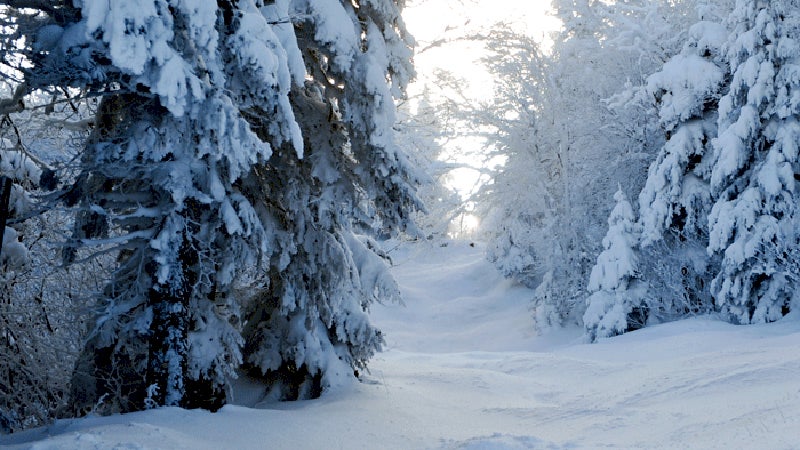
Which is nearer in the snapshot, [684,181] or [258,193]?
[258,193]

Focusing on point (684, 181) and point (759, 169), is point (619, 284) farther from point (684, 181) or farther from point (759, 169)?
point (759, 169)

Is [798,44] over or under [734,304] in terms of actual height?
over

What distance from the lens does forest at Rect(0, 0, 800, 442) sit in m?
5.29

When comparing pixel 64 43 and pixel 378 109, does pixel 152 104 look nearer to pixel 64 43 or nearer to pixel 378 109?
pixel 64 43

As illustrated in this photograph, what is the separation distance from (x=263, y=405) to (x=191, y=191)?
2963 mm

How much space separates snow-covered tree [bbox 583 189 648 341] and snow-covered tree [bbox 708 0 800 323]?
1954 mm

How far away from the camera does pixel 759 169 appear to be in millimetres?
12789

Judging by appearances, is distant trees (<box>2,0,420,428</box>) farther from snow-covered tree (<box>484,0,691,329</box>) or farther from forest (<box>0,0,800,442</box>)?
snow-covered tree (<box>484,0,691,329</box>)

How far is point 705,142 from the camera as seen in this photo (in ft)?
48.6

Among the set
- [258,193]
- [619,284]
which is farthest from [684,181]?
[258,193]

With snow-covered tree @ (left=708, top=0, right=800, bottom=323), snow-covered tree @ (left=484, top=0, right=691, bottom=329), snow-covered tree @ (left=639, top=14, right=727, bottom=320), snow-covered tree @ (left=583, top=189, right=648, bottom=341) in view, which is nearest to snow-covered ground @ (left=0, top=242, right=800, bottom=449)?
snow-covered tree @ (left=708, top=0, right=800, bottom=323)

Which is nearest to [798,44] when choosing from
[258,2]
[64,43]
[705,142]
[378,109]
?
[705,142]

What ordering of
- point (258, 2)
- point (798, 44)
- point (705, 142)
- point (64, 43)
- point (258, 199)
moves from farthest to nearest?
point (705, 142)
point (798, 44)
point (258, 199)
point (258, 2)
point (64, 43)

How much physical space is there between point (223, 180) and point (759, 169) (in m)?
10.7
